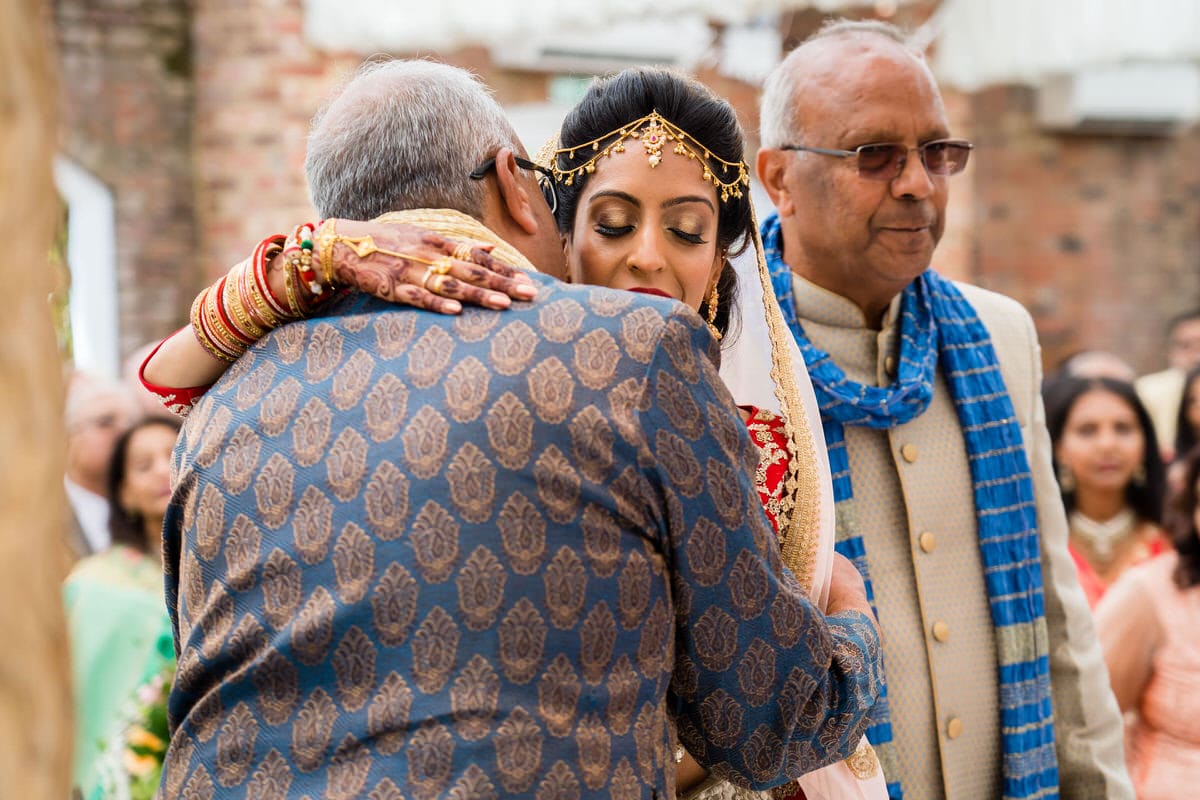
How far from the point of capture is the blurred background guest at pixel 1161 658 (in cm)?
346

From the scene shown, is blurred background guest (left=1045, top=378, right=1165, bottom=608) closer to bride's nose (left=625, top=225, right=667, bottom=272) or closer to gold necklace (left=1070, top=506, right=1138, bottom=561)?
gold necklace (left=1070, top=506, right=1138, bottom=561)

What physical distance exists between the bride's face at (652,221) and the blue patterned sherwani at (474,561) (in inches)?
24.8

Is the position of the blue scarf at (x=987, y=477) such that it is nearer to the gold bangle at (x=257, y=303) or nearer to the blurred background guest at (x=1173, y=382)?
the gold bangle at (x=257, y=303)

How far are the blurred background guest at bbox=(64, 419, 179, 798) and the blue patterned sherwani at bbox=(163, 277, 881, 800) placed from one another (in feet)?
6.71

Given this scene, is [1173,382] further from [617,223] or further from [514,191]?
[514,191]

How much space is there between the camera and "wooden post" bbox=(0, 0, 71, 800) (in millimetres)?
730

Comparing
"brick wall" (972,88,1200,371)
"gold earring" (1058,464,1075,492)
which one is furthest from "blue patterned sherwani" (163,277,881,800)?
"brick wall" (972,88,1200,371)

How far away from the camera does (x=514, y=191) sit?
1.75m

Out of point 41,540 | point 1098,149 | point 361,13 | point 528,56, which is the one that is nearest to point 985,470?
point 41,540

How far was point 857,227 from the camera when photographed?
8.47ft

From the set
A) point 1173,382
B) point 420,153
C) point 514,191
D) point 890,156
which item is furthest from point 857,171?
point 1173,382

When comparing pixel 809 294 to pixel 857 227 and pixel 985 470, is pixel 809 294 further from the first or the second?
pixel 985 470

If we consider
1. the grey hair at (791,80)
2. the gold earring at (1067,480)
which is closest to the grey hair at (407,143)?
the grey hair at (791,80)

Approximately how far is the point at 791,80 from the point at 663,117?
1.95 ft
